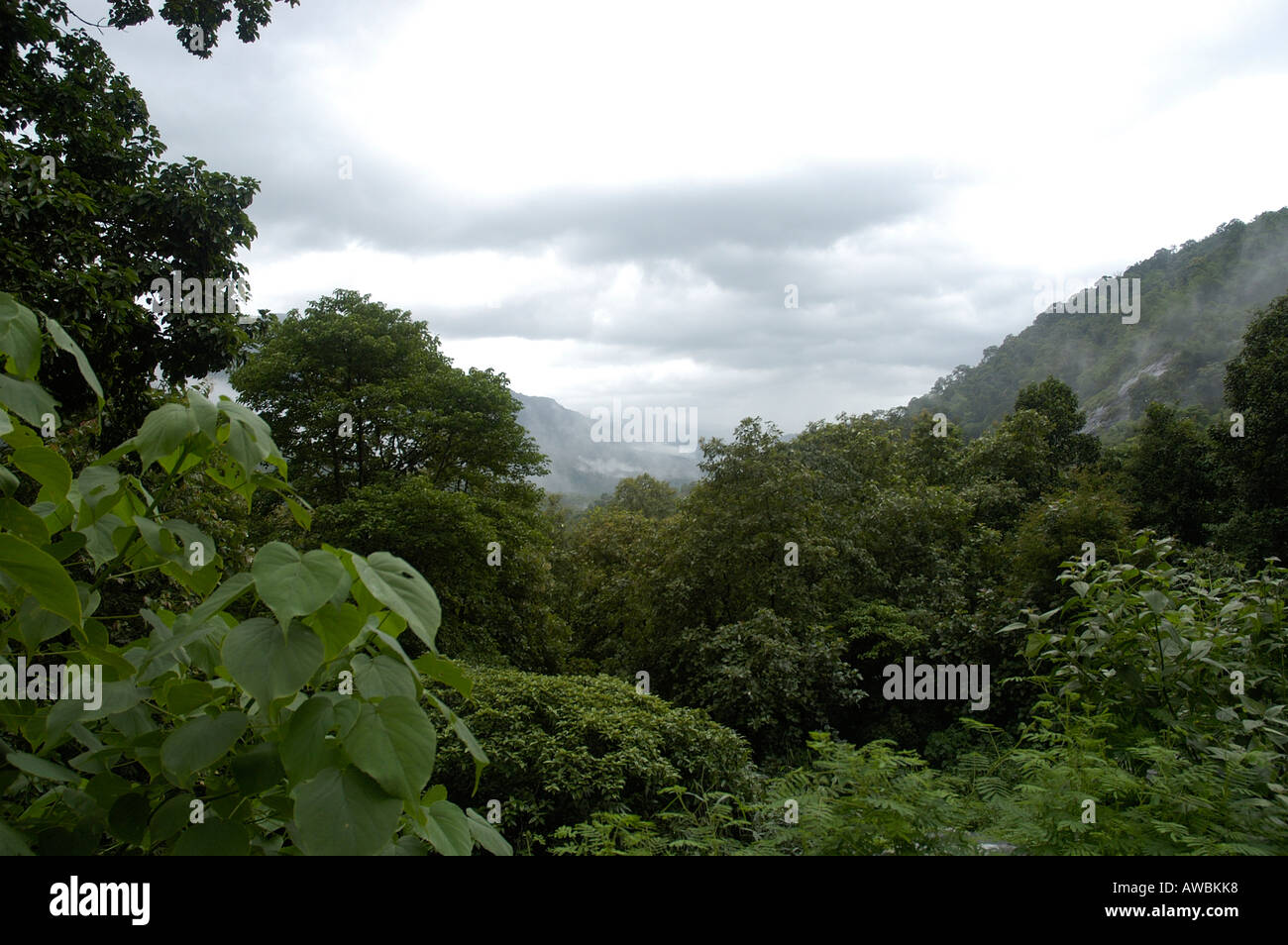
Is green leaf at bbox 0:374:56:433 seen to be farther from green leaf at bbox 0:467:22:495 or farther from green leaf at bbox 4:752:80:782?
green leaf at bbox 4:752:80:782

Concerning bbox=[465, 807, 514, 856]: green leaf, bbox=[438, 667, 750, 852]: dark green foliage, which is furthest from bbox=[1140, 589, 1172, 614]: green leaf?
bbox=[438, 667, 750, 852]: dark green foliage

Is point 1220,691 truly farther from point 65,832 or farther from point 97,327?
point 97,327

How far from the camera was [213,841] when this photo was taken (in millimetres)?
729

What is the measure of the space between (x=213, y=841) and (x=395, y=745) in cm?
22

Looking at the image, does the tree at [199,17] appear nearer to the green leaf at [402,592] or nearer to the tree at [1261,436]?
the green leaf at [402,592]

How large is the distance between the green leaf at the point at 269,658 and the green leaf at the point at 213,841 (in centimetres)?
15

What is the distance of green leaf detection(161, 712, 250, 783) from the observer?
71 centimetres

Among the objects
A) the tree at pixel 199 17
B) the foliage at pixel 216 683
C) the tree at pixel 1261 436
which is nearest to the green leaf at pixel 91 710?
the foliage at pixel 216 683

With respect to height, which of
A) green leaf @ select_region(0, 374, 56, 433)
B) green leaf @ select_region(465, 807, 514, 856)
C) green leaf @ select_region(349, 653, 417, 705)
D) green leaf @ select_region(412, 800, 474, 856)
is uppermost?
green leaf @ select_region(0, 374, 56, 433)

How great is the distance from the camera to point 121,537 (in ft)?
3.25

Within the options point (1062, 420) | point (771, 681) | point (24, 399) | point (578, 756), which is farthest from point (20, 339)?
point (1062, 420)

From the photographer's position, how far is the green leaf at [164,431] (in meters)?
0.84

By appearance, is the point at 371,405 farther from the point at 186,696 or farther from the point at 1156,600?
the point at 186,696
